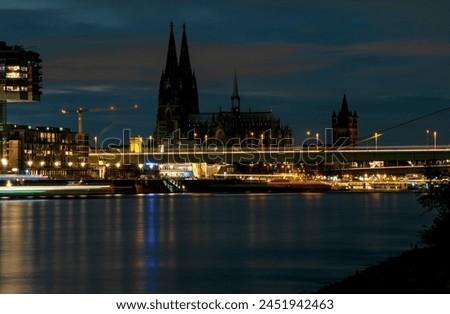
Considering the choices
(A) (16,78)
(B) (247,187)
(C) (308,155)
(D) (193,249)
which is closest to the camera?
(D) (193,249)

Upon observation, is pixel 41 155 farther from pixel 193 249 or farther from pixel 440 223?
pixel 440 223

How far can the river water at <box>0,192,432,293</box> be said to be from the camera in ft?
113

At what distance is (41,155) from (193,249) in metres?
149

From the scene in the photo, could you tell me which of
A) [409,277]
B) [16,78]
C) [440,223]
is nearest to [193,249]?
[440,223]

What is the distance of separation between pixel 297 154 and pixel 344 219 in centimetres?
6217

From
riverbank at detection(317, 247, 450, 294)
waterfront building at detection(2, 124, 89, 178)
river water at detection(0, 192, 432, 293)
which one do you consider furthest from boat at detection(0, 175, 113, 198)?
riverbank at detection(317, 247, 450, 294)

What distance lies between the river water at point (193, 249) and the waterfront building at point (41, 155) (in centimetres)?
10866

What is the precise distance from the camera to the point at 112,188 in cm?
14688

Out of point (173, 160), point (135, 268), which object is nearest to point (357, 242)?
point (135, 268)

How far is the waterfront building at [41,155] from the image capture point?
18625cm

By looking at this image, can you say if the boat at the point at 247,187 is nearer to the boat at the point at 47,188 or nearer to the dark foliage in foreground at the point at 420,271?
the boat at the point at 47,188

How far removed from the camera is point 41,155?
633 feet

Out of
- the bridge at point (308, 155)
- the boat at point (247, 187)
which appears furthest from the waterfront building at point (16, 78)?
the boat at point (247, 187)

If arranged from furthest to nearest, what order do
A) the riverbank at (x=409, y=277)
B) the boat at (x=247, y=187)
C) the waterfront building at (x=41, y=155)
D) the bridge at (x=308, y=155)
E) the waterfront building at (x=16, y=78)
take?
the waterfront building at (x=41, y=155) → the waterfront building at (x=16, y=78) → the boat at (x=247, y=187) → the bridge at (x=308, y=155) → the riverbank at (x=409, y=277)
